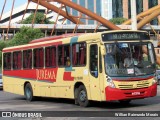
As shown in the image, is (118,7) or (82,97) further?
(118,7)

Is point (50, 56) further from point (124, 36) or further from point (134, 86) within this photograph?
point (134, 86)

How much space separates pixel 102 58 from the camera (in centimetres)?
1441

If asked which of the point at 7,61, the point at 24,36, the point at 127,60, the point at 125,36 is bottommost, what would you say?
the point at 127,60

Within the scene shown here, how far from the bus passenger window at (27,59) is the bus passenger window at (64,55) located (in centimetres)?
290

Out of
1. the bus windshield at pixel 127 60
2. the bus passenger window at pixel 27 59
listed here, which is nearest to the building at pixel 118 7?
the bus passenger window at pixel 27 59

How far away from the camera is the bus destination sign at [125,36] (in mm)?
14686

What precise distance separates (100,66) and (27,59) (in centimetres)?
622

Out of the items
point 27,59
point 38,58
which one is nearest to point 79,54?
point 38,58

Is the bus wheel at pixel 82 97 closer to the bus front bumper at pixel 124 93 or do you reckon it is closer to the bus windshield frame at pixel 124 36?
the bus front bumper at pixel 124 93

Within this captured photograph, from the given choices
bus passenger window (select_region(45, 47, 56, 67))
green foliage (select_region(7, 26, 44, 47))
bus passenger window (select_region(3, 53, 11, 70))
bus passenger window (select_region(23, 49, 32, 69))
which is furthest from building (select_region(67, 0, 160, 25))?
bus passenger window (select_region(45, 47, 56, 67))

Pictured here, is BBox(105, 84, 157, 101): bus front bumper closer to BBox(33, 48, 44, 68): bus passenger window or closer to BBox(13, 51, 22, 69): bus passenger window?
BBox(33, 48, 44, 68): bus passenger window

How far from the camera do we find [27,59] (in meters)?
19.9

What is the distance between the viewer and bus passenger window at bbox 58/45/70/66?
651 inches

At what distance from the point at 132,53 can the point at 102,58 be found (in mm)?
1086
